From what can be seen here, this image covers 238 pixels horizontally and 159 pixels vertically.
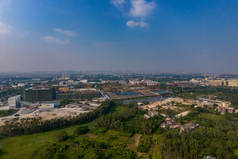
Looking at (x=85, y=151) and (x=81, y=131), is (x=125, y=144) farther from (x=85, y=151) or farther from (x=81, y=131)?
(x=81, y=131)

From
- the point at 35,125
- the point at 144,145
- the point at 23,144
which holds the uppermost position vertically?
the point at 35,125

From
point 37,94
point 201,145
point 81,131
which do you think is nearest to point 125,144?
point 81,131

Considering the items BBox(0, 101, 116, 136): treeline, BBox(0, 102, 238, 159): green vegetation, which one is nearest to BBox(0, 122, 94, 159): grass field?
BBox(0, 102, 238, 159): green vegetation

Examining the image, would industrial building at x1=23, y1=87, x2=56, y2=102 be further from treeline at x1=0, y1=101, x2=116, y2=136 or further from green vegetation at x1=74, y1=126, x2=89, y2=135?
green vegetation at x1=74, y1=126, x2=89, y2=135

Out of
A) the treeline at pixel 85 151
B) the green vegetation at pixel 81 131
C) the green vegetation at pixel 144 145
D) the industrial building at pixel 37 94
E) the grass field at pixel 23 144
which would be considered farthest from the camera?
the industrial building at pixel 37 94

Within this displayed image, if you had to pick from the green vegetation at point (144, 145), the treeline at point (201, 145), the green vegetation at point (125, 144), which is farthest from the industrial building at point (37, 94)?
the treeline at point (201, 145)

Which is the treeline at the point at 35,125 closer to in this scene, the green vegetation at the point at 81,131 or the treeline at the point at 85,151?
the green vegetation at the point at 81,131

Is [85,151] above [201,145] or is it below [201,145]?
below

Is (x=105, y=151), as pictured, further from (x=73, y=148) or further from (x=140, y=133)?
(x=140, y=133)

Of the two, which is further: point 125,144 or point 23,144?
point 23,144
